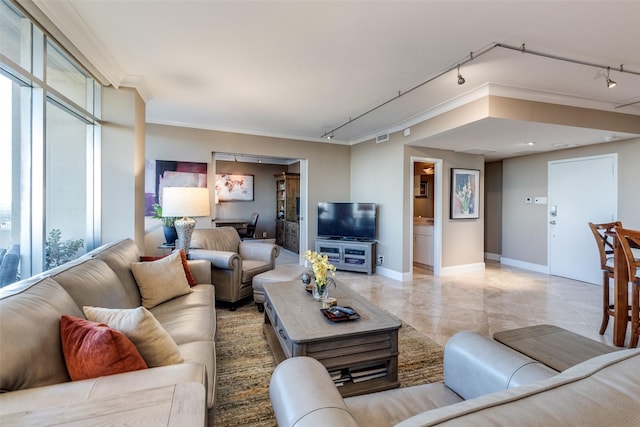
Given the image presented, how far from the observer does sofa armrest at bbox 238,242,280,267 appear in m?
3.99

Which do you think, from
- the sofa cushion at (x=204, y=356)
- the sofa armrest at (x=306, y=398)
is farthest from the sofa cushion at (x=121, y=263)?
the sofa armrest at (x=306, y=398)

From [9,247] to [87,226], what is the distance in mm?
1152

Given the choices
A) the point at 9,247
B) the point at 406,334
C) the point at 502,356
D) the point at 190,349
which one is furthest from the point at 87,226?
the point at 502,356

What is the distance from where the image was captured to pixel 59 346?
1.15 meters

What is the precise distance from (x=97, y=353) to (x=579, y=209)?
252 inches

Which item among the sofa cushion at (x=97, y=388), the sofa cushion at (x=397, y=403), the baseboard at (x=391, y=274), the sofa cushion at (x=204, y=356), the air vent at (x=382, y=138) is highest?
the air vent at (x=382, y=138)

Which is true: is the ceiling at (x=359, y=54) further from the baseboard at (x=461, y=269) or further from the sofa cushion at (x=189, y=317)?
the baseboard at (x=461, y=269)

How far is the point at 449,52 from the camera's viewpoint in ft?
8.48

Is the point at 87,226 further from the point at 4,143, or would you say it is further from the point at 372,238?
the point at 372,238

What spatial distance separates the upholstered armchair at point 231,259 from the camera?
11.0 feet

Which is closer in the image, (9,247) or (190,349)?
(190,349)

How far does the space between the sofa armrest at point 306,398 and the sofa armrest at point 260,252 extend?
2.95 metres

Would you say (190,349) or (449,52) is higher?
(449,52)

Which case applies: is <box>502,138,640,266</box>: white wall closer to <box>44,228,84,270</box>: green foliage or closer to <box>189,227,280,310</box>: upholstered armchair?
<box>189,227,280,310</box>: upholstered armchair
